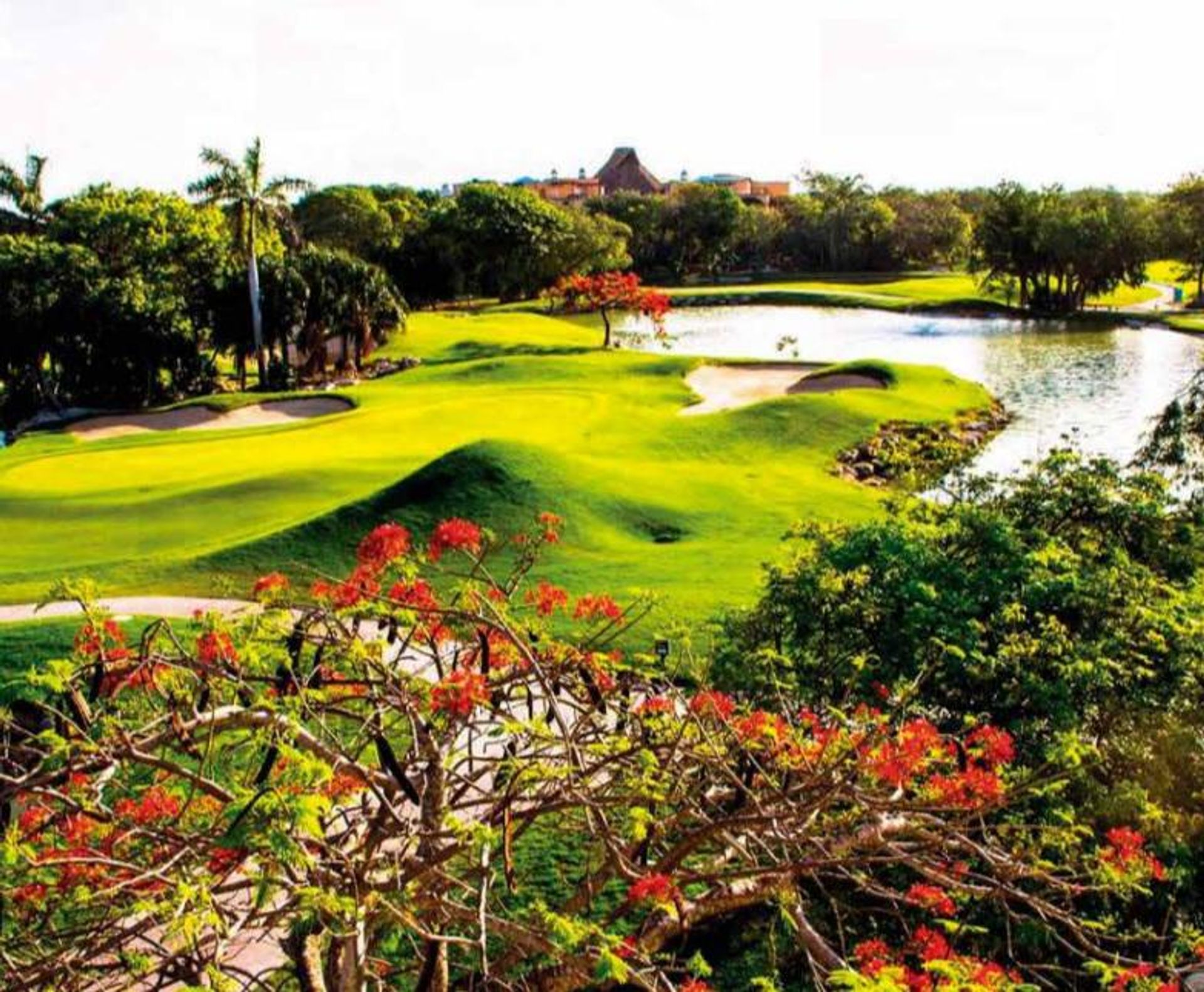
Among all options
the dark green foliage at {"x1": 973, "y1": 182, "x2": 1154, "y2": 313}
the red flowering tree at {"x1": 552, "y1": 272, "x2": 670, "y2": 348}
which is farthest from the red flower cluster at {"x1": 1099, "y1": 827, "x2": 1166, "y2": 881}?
the dark green foliage at {"x1": 973, "y1": 182, "x2": 1154, "y2": 313}

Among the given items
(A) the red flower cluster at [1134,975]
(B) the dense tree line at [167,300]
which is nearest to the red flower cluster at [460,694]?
(A) the red flower cluster at [1134,975]

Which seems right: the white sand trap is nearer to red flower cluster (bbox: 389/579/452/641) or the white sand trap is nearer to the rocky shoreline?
the rocky shoreline

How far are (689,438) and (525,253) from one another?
53.1 m

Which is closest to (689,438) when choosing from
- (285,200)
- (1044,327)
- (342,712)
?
(285,200)

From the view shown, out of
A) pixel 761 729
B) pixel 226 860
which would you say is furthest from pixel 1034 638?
pixel 226 860

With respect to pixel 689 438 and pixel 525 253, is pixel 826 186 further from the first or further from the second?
pixel 689 438

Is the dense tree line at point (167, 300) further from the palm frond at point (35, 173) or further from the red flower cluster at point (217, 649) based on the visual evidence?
the red flower cluster at point (217, 649)

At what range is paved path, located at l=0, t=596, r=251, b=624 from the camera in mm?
20719

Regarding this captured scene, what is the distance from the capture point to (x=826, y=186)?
118 meters

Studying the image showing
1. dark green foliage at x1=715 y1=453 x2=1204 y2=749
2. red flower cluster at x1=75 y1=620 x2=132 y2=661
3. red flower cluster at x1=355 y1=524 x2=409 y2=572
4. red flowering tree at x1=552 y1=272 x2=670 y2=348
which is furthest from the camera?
red flowering tree at x1=552 y1=272 x2=670 y2=348

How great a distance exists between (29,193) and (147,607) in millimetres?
50590

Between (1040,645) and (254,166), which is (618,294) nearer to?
(254,166)

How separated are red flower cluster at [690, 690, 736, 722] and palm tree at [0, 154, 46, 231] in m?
62.9

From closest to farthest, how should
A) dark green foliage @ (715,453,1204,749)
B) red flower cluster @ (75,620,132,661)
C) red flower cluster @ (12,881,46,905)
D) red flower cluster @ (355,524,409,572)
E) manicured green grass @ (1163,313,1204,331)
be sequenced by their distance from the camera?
1. red flower cluster @ (75,620,132,661)
2. red flower cluster @ (12,881,46,905)
3. red flower cluster @ (355,524,409,572)
4. dark green foliage @ (715,453,1204,749)
5. manicured green grass @ (1163,313,1204,331)
